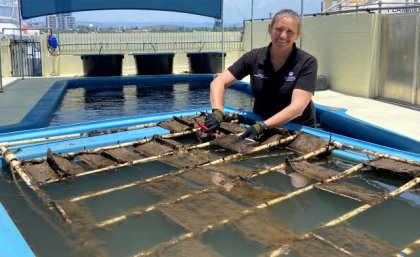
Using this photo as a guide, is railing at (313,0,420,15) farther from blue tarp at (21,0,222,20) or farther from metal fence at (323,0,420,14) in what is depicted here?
blue tarp at (21,0,222,20)

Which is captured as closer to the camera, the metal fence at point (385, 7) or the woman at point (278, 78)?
the woman at point (278, 78)

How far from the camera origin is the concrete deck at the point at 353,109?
19.7 feet

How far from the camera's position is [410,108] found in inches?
294

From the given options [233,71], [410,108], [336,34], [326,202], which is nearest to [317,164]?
A: [326,202]

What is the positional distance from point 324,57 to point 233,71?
729 cm

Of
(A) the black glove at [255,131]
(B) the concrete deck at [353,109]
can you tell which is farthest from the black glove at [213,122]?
(B) the concrete deck at [353,109]

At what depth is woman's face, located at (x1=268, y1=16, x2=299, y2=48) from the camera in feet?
10.4

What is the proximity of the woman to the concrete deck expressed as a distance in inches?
96.2

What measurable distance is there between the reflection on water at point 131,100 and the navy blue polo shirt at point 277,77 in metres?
4.10

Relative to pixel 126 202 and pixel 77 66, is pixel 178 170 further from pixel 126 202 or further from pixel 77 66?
pixel 77 66

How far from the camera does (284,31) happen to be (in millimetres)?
3209

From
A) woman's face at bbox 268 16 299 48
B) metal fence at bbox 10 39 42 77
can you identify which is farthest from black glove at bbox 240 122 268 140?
metal fence at bbox 10 39 42 77

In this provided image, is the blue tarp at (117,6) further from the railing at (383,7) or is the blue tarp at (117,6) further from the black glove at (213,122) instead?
the black glove at (213,122)

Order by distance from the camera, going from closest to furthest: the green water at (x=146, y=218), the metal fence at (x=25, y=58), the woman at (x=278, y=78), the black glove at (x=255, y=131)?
the green water at (x=146, y=218) → the black glove at (x=255, y=131) → the woman at (x=278, y=78) → the metal fence at (x=25, y=58)
